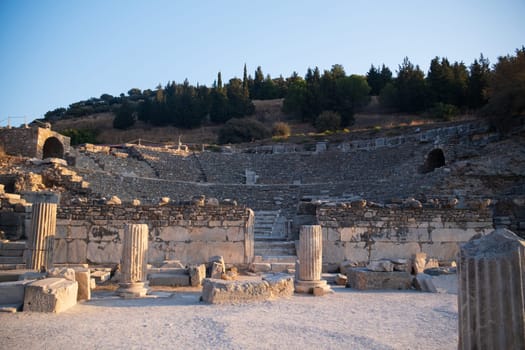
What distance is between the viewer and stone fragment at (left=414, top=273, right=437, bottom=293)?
9.91 meters

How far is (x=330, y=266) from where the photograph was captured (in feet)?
42.9

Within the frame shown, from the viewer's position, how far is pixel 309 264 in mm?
9750

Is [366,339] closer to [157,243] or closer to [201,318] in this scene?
[201,318]

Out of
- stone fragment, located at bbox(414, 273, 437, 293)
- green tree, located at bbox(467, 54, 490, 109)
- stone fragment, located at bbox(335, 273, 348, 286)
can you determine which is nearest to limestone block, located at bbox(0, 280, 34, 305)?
stone fragment, located at bbox(335, 273, 348, 286)

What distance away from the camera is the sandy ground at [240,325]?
5.24 metres

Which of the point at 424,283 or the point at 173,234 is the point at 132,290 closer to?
the point at 173,234

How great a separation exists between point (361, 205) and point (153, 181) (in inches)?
737

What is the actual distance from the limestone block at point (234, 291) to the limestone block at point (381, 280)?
113 inches

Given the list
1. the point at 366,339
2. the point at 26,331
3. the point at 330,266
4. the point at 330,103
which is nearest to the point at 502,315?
the point at 366,339

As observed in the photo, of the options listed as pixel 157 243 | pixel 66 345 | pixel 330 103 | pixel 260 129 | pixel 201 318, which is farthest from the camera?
pixel 330 103

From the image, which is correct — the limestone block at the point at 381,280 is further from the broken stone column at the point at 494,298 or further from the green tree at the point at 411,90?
the green tree at the point at 411,90

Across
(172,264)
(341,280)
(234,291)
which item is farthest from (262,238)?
(234,291)

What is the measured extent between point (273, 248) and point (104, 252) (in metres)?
5.64

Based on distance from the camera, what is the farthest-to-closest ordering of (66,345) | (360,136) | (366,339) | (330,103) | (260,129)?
(330,103) < (260,129) < (360,136) < (366,339) < (66,345)
